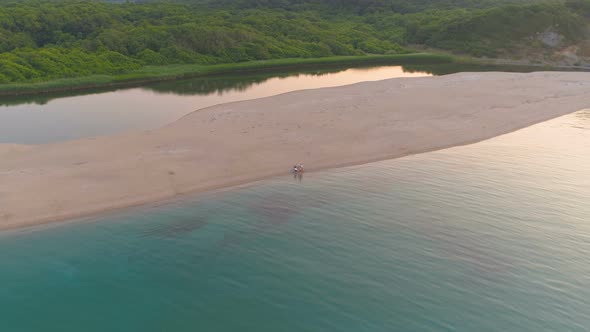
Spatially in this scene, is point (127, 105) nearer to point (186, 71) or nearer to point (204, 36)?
point (186, 71)

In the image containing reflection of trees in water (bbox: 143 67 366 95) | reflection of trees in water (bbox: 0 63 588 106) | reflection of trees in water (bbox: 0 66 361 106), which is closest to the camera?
reflection of trees in water (bbox: 0 66 361 106)

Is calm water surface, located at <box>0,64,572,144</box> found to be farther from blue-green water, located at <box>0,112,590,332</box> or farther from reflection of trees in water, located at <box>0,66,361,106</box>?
blue-green water, located at <box>0,112,590,332</box>

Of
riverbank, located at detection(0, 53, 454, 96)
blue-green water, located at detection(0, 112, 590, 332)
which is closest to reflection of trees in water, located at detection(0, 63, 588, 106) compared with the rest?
riverbank, located at detection(0, 53, 454, 96)

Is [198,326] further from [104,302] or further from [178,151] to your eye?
[178,151]

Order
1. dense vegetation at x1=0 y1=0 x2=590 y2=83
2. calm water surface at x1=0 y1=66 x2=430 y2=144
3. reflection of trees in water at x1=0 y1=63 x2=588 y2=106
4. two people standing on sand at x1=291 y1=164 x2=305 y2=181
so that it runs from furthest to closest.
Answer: dense vegetation at x1=0 y1=0 x2=590 y2=83, reflection of trees in water at x1=0 y1=63 x2=588 y2=106, calm water surface at x1=0 y1=66 x2=430 y2=144, two people standing on sand at x1=291 y1=164 x2=305 y2=181

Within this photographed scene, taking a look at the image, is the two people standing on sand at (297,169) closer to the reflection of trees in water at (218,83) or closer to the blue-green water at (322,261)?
the blue-green water at (322,261)

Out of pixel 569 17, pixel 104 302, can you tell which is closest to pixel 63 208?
pixel 104 302

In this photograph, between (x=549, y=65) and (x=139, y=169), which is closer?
(x=139, y=169)
